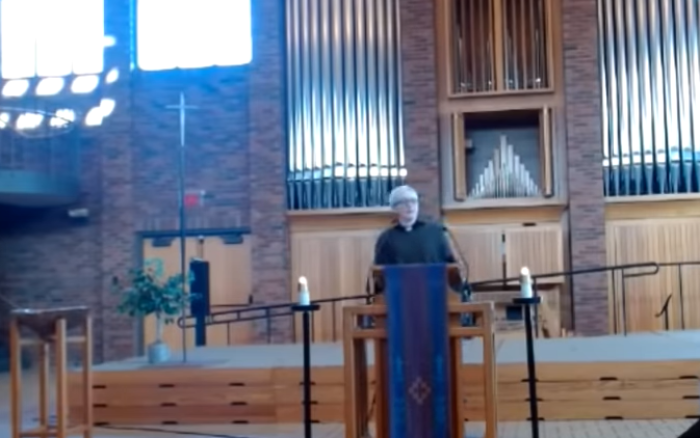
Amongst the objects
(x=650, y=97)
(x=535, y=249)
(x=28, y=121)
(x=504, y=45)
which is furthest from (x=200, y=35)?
(x=650, y=97)

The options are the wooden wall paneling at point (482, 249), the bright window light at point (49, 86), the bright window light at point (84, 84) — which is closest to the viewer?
the wooden wall paneling at point (482, 249)

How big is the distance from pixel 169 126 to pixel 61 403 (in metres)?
7.22

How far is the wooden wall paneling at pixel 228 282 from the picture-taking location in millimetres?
11750

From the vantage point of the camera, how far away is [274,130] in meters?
11.8

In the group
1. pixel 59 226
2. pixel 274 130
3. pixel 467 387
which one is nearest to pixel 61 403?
pixel 467 387

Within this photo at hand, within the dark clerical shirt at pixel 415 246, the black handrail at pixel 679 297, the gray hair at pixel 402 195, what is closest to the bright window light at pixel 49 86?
the black handrail at pixel 679 297

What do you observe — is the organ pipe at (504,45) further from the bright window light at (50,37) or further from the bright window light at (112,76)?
the bright window light at (50,37)

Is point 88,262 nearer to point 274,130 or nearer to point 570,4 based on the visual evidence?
point 274,130

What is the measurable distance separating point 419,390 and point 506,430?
1983 millimetres

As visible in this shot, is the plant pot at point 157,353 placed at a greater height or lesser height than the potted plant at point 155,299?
lesser

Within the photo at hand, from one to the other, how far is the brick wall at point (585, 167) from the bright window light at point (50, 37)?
18.9 ft

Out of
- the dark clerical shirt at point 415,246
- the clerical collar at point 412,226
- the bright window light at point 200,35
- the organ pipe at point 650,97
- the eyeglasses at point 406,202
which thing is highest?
the bright window light at point 200,35

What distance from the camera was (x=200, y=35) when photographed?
12289 mm

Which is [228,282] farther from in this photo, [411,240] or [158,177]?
[411,240]
